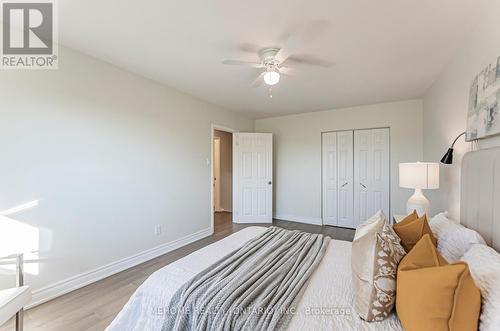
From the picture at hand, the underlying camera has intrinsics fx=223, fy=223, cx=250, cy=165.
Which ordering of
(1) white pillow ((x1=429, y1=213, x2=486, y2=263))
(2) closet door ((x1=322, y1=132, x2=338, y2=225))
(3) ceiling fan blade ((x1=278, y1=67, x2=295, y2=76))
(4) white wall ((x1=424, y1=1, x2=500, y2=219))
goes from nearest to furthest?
(1) white pillow ((x1=429, y1=213, x2=486, y2=263)), (4) white wall ((x1=424, y1=1, x2=500, y2=219)), (3) ceiling fan blade ((x1=278, y1=67, x2=295, y2=76)), (2) closet door ((x1=322, y1=132, x2=338, y2=225))

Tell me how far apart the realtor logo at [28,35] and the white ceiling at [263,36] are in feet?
0.35

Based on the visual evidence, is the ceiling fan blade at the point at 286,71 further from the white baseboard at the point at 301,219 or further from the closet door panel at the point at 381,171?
the white baseboard at the point at 301,219

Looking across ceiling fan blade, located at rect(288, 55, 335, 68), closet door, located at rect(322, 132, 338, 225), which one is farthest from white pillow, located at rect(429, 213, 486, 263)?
closet door, located at rect(322, 132, 338, 225)

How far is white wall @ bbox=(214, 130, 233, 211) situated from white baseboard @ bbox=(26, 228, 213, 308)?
272cm

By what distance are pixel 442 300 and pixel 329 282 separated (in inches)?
24.2

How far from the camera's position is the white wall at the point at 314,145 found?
13.0 ft

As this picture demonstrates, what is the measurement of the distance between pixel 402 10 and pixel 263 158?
11.8 feet

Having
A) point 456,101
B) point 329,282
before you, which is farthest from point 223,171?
point 329,282

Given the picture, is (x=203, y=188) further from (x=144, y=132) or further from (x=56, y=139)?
(x=56, y=139)

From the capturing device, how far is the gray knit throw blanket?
1.04 metres

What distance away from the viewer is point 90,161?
2438 millimetres

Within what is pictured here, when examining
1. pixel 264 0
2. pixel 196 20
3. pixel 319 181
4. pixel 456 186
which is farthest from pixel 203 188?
pixel 456 186

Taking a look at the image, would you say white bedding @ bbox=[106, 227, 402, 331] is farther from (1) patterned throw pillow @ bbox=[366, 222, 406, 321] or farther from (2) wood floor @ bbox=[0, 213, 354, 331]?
(2) wood floor @ bbox=[0, 213, 354, 331]

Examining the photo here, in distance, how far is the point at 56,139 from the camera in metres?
2.18
